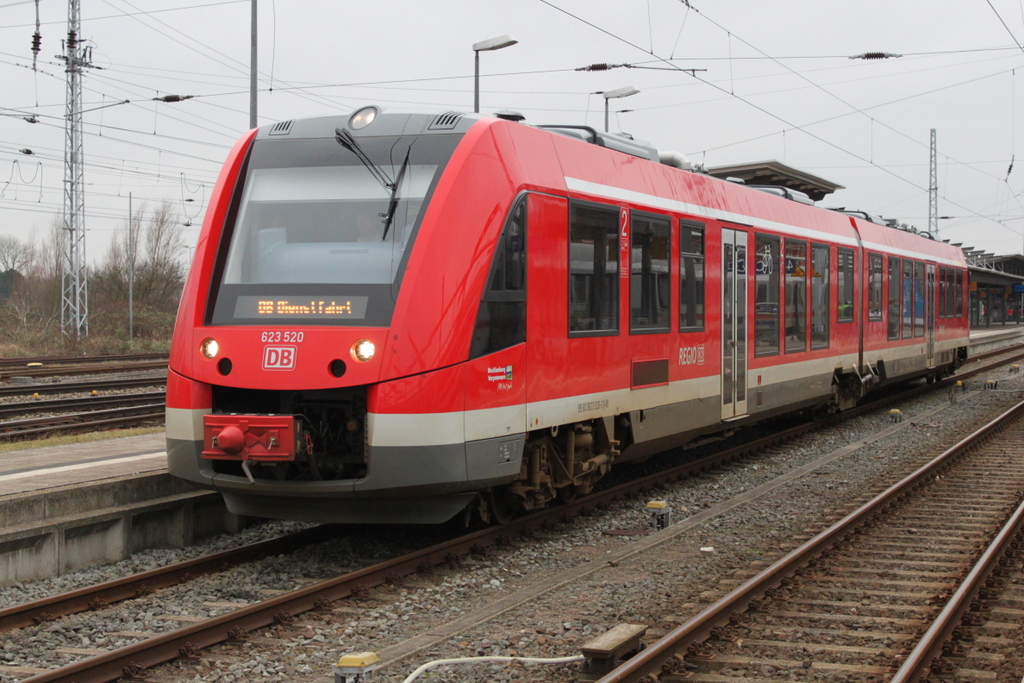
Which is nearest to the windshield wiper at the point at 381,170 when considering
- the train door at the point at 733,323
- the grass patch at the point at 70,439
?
the train door at the point at 733,323

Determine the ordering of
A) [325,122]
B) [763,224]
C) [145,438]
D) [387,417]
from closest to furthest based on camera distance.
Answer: [387,417] < [325,122] < [145,438] < [763,224]

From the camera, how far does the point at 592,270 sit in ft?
27.8

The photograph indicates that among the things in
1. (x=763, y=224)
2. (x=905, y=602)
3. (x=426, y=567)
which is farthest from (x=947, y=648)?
(x=763, y=224)

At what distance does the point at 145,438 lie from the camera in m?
11.5

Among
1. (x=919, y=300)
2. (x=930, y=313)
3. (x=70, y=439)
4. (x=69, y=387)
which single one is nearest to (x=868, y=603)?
(x=70, y=439)

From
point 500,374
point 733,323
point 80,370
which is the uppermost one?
point 733,323

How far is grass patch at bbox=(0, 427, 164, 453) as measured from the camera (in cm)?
1107

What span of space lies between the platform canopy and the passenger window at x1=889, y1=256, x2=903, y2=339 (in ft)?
8.69

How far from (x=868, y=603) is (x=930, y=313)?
15900mm

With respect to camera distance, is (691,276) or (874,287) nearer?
(691,276)

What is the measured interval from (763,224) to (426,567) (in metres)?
7.17

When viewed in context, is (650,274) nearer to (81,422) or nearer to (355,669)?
(355,669)

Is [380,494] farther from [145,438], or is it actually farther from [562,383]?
[145,438]

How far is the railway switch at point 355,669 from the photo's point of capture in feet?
15.0
